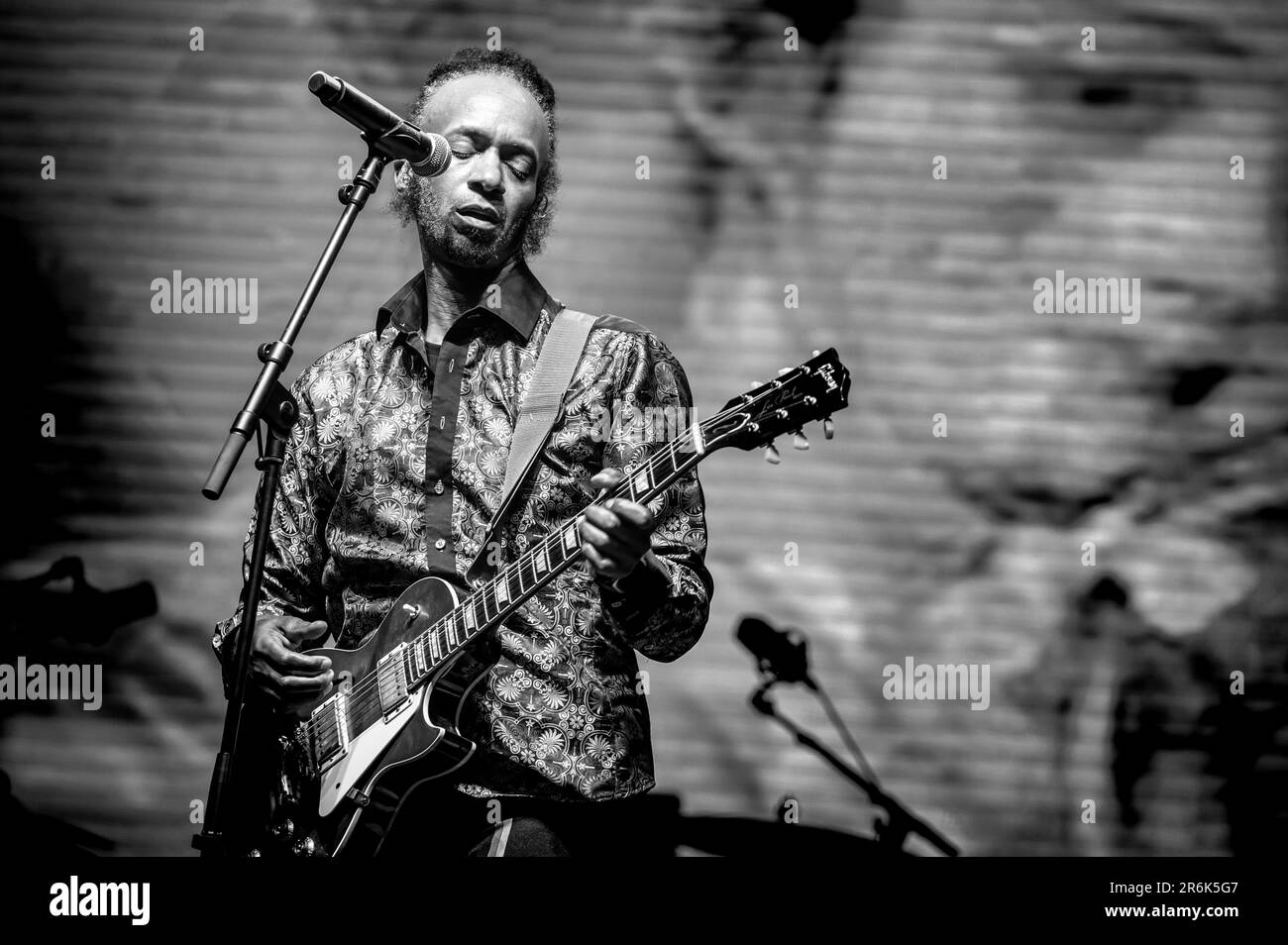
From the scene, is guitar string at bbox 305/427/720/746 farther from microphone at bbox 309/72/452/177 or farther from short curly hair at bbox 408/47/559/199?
short curly hair at bbox 408/47/559/199

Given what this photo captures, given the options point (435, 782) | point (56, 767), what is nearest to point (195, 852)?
point (56, 767)

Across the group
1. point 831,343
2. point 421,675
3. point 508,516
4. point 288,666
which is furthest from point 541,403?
point 831,343

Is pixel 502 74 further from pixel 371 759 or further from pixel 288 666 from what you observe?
pixel 371 759

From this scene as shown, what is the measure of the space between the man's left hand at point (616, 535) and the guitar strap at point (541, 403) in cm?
32

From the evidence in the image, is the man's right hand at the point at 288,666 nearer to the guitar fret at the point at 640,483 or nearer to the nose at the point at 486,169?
the guitar fret at the point at 640,483

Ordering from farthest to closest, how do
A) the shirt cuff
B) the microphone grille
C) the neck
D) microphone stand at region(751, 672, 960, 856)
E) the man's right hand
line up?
1. microphone stand at region(751, 672, 960, 856)
2. the neck
3. the man's right hand
4. the microphone grille
5. the shirt cuff

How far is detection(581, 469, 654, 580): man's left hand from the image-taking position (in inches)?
91.9

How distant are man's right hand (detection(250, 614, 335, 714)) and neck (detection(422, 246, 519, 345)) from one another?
713 mm

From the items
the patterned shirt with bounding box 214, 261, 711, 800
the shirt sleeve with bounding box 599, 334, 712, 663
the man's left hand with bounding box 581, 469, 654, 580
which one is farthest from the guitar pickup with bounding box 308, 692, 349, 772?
the man's left hand with bounding box 581, 469, 654, 580

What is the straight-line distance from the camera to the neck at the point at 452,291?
2982mm

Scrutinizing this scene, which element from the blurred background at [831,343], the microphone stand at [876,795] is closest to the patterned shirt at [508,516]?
the blurred background at [831,343]

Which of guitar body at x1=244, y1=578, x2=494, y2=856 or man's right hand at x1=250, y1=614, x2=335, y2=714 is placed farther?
man's right hand at x1=250, y1=614, x2=335, y2=714
